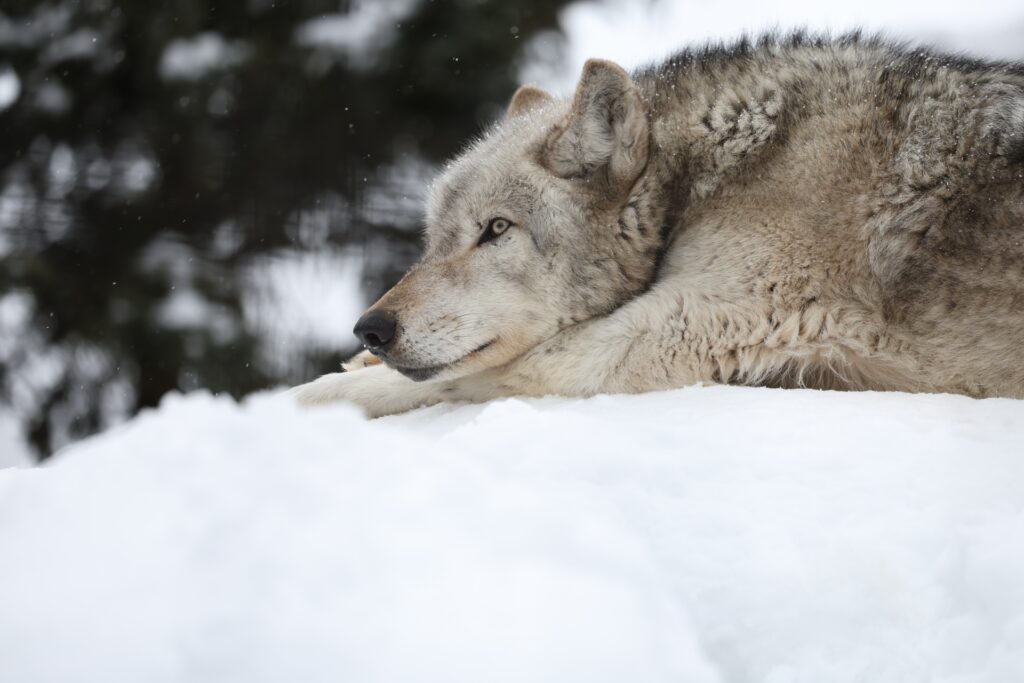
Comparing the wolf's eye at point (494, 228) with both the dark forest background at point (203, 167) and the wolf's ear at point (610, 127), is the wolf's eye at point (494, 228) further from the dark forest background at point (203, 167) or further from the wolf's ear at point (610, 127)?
the dark forest background at point (203, 167)

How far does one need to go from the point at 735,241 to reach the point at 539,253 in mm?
707

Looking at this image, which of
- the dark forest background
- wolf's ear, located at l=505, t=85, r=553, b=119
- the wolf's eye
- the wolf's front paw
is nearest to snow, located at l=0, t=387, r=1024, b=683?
the wolf's front paw

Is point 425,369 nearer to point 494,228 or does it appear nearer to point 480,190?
point 494,228

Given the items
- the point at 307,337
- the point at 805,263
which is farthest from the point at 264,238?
the point at 805,263

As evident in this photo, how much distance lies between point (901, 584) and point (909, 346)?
4.70ft

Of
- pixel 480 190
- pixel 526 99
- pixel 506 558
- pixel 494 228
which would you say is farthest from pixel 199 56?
pixel 506 558

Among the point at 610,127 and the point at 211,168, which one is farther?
the point at 211,168

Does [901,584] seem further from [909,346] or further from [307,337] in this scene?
[307,337]

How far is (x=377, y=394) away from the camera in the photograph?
11.6 ft

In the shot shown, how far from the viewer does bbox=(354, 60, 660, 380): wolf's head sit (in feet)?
10.9

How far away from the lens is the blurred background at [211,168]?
7.29 metres

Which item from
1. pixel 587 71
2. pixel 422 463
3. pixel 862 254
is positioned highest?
pixel 587 71

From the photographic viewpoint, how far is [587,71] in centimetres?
342

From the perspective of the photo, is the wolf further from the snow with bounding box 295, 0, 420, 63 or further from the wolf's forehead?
the snow with bounding box 295, 0, 420, 63
